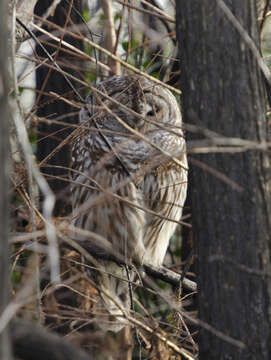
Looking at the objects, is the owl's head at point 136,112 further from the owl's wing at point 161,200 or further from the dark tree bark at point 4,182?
the dark tree bark at point 4,182

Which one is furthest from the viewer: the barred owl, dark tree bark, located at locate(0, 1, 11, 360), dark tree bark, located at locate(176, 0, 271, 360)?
the barred owl

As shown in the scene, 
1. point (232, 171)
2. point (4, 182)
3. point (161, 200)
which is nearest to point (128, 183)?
point (161, 200)

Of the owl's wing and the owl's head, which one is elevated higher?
the owl's head

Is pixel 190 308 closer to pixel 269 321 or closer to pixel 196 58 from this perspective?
pixel 269 321

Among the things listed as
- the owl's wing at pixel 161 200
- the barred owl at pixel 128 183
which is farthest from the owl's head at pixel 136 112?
the owl's wing at pixel 161 200

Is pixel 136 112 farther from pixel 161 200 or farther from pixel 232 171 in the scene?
pixel 232 171

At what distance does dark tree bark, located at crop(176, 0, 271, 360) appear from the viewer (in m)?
1.90

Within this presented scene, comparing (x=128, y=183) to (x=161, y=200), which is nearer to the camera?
(x=128, y=183)

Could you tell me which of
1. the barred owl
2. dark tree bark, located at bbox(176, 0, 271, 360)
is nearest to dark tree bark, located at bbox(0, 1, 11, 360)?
dark tree bark, located at bbox(176, 0, 271, 360)

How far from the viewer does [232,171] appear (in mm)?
1927

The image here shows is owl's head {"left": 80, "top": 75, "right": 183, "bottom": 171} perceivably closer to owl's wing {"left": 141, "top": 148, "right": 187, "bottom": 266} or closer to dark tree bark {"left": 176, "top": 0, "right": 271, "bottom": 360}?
owl's wing {"left": 141, "top": 148, "right": 187, "bottom": 266}

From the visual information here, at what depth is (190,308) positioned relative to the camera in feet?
14.6

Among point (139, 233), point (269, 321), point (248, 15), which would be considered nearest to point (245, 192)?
point (269, 321)

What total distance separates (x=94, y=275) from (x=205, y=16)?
83.6 inches
